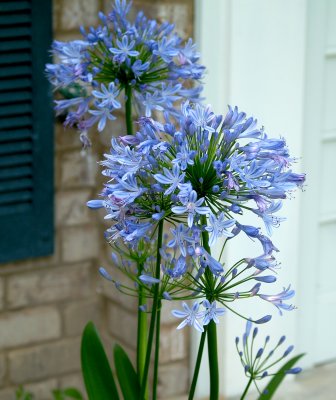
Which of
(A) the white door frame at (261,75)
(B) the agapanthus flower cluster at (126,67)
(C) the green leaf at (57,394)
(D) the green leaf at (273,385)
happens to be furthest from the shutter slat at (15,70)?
(D) the green leaf at (273,385)

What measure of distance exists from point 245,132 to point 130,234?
243 millimetres

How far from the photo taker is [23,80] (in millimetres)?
2857

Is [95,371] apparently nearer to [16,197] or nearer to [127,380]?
[127,380]

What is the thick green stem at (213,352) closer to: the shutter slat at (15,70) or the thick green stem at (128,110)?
the thick green stem at (128,110)

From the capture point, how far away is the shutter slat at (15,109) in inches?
112

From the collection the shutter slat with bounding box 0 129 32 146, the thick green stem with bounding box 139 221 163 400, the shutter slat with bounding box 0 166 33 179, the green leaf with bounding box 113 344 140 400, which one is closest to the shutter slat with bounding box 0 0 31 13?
the shutter slat with bounding box 0 129 32 146

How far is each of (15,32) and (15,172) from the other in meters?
0.42

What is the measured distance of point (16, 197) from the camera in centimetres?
293

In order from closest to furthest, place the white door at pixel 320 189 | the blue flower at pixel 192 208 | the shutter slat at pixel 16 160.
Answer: the blue flower at pixel 192 208 → the shutter slat at pixel 16 160 → the white door at pixel 320 189

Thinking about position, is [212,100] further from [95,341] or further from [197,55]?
[95,341]

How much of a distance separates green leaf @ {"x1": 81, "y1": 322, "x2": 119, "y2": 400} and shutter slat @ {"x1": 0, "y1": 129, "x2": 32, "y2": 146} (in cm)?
113

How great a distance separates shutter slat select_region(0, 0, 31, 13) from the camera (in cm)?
277

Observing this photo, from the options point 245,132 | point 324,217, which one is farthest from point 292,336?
point 245,132

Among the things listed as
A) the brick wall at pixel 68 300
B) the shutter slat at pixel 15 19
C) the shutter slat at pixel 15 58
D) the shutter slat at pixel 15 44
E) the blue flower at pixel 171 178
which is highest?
the shutter slat at pixel 15 19
